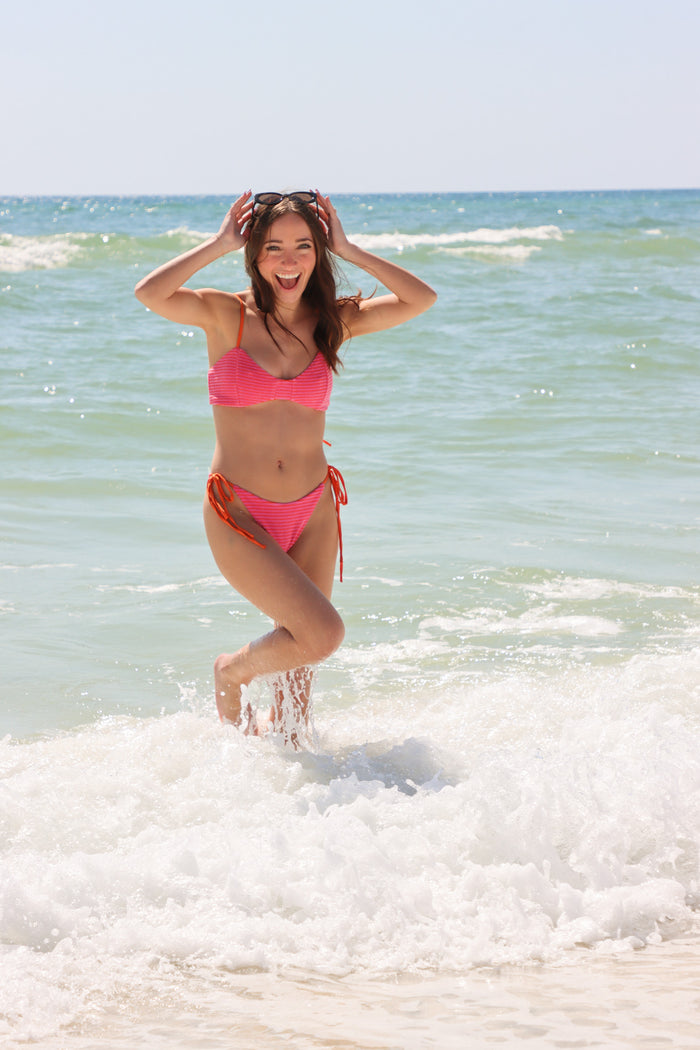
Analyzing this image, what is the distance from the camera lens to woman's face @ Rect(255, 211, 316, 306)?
12.7 ft

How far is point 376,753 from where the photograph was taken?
165 inches

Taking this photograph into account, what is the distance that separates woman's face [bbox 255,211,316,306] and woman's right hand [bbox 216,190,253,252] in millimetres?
94

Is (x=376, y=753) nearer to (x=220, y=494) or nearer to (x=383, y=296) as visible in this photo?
(x=220, y=494)

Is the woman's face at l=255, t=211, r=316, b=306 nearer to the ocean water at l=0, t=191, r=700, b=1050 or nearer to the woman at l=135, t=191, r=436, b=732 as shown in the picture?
the woman at l=135, t=191, r=436, b=732

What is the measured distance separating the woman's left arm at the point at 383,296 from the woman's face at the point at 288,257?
125 millimetres

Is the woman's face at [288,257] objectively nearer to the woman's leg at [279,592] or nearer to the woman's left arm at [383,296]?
the woman's left arm at [383,296]

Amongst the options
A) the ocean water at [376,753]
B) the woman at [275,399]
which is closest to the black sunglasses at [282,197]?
the woman at [275,399]

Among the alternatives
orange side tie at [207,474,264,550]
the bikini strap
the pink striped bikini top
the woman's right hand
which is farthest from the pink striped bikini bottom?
the woman's right hand

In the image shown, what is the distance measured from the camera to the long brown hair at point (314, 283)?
3914 millimetres

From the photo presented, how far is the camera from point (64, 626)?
5.50 meters

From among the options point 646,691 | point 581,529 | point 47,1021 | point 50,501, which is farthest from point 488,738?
point 50,501

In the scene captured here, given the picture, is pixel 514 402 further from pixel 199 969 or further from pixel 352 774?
pixel 199 969

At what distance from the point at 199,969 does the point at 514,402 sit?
9186mm

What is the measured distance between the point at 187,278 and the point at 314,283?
50 centimetres
